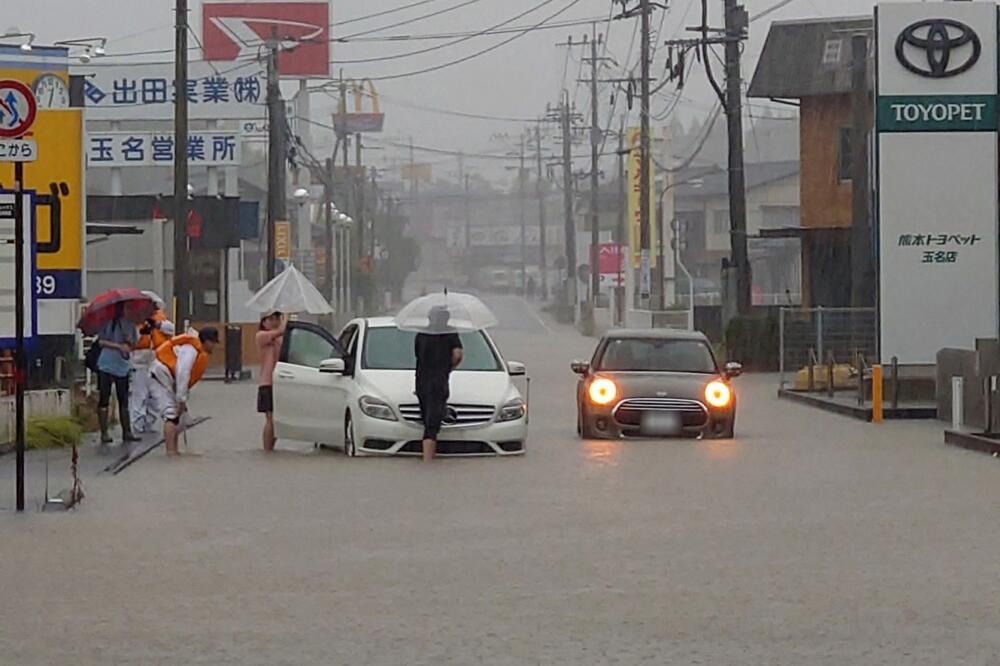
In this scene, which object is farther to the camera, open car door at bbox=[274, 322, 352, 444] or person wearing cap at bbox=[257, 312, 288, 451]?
person wearing cap at bbox=[257, 312, 288, 451]

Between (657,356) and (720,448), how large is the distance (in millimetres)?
2811

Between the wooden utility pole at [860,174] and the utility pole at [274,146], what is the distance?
14114 millimetres

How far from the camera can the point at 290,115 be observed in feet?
215

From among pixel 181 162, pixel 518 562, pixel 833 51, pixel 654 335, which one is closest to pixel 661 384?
pixel 654 335

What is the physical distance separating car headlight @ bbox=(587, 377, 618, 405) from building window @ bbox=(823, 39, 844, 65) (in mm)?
27808

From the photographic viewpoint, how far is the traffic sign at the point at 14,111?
1479 centimetres

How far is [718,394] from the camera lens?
23.0 metres

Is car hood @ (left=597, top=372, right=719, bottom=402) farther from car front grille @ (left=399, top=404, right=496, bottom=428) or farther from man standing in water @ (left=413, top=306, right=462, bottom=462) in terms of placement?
man standing in water @ (left=413, top=306, right=462, bottom=462)

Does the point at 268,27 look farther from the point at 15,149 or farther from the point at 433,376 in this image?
the point at 15,149

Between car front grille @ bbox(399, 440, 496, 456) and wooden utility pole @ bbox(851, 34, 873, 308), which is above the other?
wooden utility pole @ bbox(851, 34, 873, 308)

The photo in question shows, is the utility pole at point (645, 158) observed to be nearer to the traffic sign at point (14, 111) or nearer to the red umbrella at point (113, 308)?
the red umbrella at point (113, 308)

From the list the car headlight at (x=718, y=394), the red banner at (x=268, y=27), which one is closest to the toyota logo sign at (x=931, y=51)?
the car headlight at (x=718, y=394)

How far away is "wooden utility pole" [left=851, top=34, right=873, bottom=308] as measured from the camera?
127 feet

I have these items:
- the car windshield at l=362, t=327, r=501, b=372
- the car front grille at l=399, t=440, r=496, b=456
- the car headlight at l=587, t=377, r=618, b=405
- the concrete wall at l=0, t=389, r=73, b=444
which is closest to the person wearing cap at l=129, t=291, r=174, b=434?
the concrete wall at l=0, t=389, r=73, b=444
